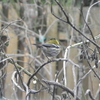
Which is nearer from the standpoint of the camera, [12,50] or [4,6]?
[12,50]

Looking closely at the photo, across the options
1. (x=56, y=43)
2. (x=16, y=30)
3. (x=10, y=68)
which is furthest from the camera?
(x=16, y=30)

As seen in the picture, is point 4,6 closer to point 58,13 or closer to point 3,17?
point 3,17

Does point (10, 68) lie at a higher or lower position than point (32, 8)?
lower

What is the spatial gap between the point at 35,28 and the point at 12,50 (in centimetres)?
46

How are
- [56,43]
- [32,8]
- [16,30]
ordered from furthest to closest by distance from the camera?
[32,8] < [16,30] < [56,43]

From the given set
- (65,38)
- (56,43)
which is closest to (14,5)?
(65,38)

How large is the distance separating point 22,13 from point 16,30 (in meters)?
0.43

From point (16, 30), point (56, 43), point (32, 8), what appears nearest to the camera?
point (56, 43)

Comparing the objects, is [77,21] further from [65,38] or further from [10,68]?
[10,68]

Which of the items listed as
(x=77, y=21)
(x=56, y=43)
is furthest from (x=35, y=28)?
(x=56, y=43)

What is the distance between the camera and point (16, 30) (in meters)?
3.46

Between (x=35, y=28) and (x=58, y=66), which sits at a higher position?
(x=35, y=28)

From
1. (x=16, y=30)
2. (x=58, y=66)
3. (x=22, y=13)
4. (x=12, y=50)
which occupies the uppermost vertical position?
(x=22, y=13)

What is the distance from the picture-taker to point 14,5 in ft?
11.6
